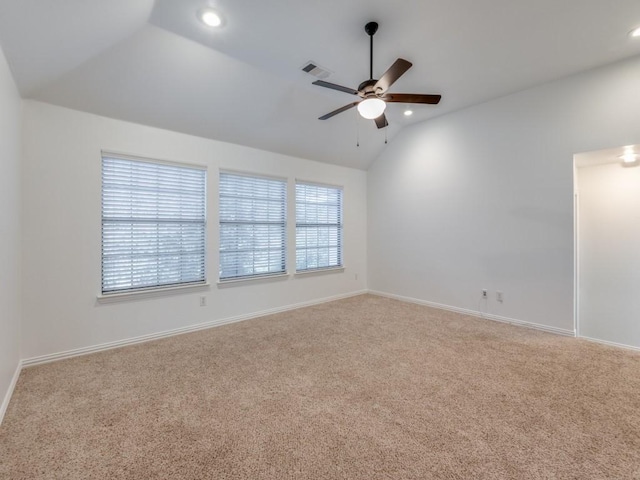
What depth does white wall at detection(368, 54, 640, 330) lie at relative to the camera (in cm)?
342

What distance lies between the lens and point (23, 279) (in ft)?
9.15

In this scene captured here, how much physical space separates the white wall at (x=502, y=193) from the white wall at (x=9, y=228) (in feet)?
16.5

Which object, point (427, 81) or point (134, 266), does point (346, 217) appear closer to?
point (427, 81)

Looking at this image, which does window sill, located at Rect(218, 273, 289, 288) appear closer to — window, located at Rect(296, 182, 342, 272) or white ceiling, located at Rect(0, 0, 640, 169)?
window, located at Rect(296, 182, 342, 272)

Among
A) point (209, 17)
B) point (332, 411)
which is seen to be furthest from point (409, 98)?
point (332, 411)

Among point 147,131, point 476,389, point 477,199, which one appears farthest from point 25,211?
point 477,199

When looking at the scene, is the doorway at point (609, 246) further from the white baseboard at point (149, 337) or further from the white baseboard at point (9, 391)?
the white baseboard at point (9, 391)

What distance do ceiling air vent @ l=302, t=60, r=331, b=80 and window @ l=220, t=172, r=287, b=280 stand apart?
1.73m

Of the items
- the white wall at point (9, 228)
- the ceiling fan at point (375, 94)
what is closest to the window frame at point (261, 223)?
the white wall at point (9, 228)

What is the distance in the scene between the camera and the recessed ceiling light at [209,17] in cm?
244

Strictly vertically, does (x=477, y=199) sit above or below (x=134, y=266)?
above

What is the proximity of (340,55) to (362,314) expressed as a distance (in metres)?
3.48

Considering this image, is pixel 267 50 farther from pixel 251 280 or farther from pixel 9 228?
pixel 251 280

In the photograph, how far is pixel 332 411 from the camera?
6.89 ft
